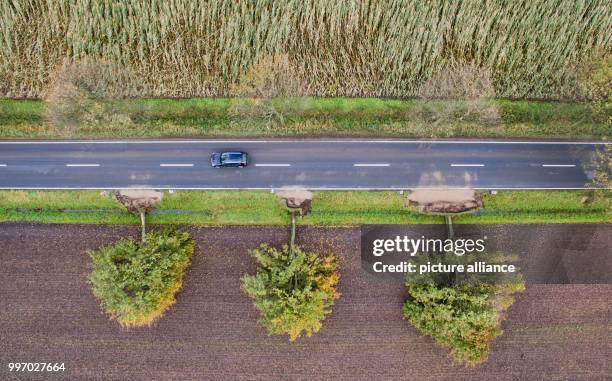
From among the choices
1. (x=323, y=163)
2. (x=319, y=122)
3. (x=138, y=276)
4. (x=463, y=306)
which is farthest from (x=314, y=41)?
(x=463, y=306)

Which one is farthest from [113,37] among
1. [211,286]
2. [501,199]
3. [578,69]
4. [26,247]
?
[578,69]

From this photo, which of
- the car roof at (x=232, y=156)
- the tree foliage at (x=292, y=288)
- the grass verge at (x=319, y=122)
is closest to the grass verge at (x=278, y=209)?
the car roof at (x=232, y=156)

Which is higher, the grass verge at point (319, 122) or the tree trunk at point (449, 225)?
the grass verge at point (319, 122)

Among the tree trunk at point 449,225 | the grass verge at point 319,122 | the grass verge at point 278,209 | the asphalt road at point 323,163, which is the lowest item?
the tree trunk at point 449,225

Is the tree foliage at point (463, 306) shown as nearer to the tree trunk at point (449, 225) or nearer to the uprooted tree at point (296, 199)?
the tree trunk at point (449, 225)

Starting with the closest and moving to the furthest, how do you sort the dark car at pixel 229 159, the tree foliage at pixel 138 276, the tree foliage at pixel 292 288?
1. the tree foliage at pixel 138 276
2. the tree foliage at pixel 292 288
3. the dark car at pixel 229 159

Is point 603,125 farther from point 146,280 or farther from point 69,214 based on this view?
point 69,214

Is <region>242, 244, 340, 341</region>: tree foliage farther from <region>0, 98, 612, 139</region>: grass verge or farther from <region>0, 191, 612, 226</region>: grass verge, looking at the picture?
<region>0, 98, 612, 139</region>: grass verge
